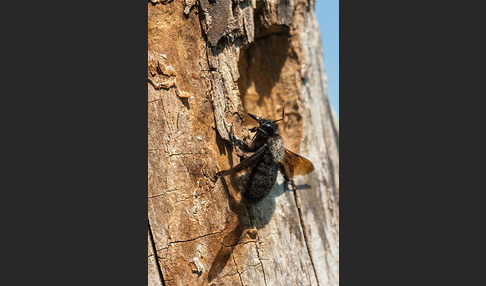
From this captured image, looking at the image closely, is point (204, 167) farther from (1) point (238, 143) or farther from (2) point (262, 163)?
(2) point (262, 163)

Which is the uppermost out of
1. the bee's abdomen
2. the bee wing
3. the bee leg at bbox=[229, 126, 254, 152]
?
the bee leg at bbox=[229, 126, 254, 152]

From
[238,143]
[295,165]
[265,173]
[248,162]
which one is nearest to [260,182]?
[265,173]

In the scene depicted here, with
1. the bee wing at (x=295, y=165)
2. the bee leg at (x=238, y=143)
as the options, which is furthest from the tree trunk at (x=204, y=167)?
the bee wing at (x=295, y=165)

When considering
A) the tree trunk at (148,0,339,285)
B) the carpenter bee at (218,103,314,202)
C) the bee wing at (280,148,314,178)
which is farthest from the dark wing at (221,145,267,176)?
the bee wing at (280,148,314,178)

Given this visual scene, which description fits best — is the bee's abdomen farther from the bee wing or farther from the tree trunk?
the bee wing

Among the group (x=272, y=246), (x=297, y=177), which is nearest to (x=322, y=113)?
(x=297, y=177)
